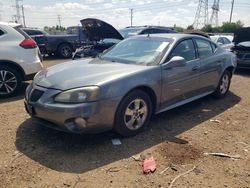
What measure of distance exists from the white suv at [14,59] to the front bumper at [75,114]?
8.71 ft

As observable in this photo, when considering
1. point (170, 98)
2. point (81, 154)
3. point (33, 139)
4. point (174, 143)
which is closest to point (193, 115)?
point (170, 98)

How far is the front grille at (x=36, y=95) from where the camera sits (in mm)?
3822

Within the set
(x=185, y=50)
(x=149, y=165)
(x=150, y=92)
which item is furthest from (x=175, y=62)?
(x=149, y=165)

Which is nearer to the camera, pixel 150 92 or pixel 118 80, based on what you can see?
pixel 118 80

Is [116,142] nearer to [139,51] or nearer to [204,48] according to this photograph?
[139,51]

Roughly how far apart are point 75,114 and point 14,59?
332 centimetres

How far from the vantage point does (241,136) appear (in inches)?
169

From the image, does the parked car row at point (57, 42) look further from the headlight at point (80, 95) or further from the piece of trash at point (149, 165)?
the piece of trash at point (149, 165)

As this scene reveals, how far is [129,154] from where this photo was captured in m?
3.65

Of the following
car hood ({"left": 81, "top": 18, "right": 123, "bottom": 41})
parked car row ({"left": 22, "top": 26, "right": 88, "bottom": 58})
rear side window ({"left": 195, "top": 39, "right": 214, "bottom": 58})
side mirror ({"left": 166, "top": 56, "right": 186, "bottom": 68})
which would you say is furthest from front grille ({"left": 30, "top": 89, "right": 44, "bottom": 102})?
parked car row ({"left": 22, "top": 26, "right": 88, "bottom": 58})

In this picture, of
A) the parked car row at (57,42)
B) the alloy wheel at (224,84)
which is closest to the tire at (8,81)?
the alloy wheel at (224,84)

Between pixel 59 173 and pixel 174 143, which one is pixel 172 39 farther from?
pixel 59 173

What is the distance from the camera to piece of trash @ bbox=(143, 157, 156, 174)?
3270mm

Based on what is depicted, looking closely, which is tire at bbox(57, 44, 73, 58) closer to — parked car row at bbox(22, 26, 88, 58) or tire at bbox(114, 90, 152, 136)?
parked car row at bbox(22, 26, 88, 58)
